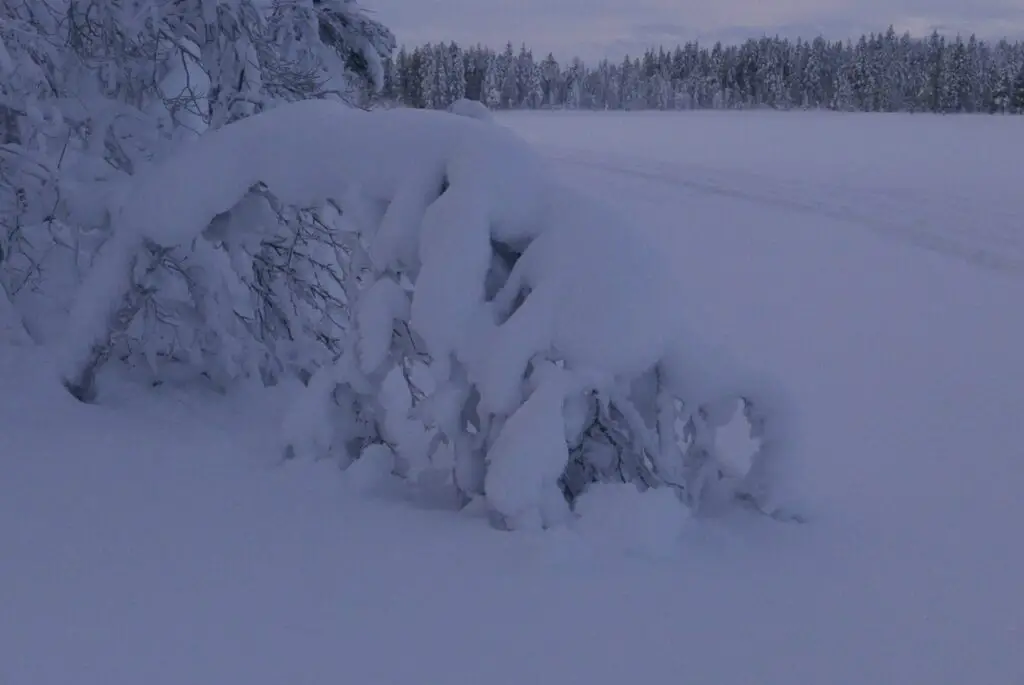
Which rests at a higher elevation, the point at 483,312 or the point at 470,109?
the point at 470,109

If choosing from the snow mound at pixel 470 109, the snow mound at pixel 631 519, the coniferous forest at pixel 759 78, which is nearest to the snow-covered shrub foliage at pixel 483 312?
the snow mound at pixel 631 519

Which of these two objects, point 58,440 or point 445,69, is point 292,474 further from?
point 445,69

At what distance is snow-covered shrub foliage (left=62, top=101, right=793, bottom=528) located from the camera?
12.0 feet

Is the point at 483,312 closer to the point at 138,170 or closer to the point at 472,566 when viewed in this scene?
the point at 472,566

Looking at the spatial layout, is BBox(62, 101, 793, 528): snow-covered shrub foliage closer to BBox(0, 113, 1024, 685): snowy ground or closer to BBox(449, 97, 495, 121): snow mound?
BBox(0, 113, 1024, 685): snowy ground

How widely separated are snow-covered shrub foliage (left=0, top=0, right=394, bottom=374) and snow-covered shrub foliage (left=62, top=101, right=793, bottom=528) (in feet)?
1.19

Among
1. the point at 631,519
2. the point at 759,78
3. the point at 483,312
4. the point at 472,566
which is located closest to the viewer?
the point at 472,566

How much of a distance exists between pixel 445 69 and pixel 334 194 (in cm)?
7157

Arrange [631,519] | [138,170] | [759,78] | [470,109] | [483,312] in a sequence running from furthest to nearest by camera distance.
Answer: [759,78]
[138,170]
[470,109]
[483,312]
[631,519]

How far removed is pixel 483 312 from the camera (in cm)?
380

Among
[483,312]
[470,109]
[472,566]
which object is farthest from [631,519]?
[470,109]

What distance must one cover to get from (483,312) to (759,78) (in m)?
99.1

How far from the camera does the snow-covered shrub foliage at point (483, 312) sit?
144 inches

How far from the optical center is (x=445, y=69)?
72.6 metres
